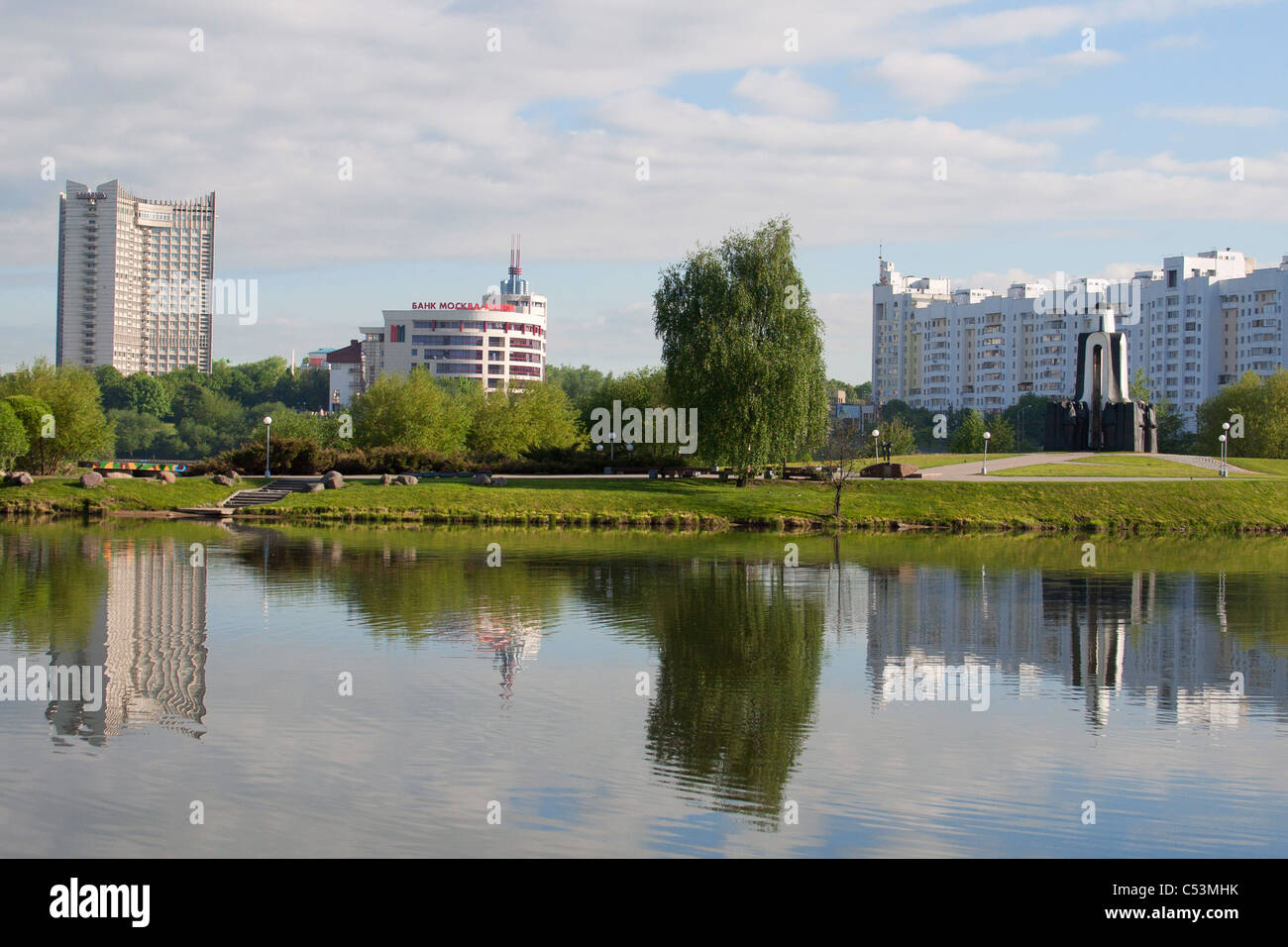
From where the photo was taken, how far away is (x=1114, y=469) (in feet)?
218

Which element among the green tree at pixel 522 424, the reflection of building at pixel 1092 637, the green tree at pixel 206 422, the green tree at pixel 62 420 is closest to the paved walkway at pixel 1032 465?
the green tree at pixel 522 424

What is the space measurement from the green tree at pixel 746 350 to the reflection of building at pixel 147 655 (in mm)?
29852

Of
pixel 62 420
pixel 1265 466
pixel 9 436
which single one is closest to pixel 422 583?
pixel 9 436

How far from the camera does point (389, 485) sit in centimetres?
5488

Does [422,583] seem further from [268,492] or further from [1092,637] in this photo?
[268,492]

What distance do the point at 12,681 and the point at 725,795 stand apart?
388 inches

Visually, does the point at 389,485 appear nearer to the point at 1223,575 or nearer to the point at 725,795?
the point at 1223,575

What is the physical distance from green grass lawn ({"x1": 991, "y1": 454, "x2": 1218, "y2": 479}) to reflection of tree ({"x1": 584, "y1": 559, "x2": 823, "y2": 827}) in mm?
39889

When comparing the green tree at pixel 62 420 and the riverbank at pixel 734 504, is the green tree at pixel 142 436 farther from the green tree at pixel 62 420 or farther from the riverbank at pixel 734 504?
the riverbank at pixel 734 504

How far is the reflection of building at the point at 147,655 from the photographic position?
13.7 meters

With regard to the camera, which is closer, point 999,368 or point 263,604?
point 263,604

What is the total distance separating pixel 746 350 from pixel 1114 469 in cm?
2568

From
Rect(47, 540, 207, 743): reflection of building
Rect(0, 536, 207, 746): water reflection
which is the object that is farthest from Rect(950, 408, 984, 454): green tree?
Rect(47, 540, 207, 743): reflection of building
